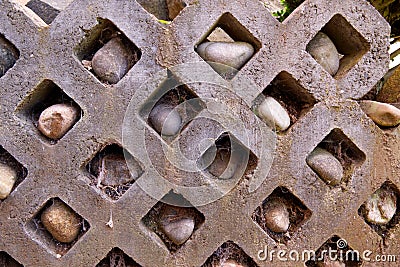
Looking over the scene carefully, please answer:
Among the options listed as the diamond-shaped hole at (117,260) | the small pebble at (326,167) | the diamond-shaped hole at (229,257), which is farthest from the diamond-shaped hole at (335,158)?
the diamond-shaped hole at (117,260)

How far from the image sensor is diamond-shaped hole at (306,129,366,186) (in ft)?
2.38

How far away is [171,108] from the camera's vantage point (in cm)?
70

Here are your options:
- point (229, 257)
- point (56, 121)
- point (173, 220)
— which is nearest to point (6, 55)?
point (56, 121)

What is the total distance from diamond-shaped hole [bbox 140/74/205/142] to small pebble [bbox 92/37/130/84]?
55 millimetres

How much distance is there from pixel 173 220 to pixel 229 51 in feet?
0.81

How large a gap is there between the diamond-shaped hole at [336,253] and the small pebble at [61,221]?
1.15 feet

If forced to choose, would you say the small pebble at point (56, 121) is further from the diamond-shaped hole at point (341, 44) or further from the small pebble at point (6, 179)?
the diamond-shaped hole at point (341, 44)

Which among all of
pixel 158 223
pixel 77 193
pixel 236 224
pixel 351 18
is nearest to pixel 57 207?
pixel 77 193

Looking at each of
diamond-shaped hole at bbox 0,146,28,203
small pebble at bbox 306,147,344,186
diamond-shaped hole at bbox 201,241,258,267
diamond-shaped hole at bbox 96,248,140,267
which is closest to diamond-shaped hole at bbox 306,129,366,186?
small pebble at bbox 306,147,344,186

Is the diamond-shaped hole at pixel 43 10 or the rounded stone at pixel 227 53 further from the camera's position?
the diamond-shaped hole at pixel 43 10

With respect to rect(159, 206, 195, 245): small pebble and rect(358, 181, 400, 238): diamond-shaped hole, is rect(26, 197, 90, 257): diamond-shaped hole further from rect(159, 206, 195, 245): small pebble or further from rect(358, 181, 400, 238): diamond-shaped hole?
rect(358, 181, 400, 238): diamond-shaped hole

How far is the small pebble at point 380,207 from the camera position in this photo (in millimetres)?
760

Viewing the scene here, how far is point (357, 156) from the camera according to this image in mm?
754
